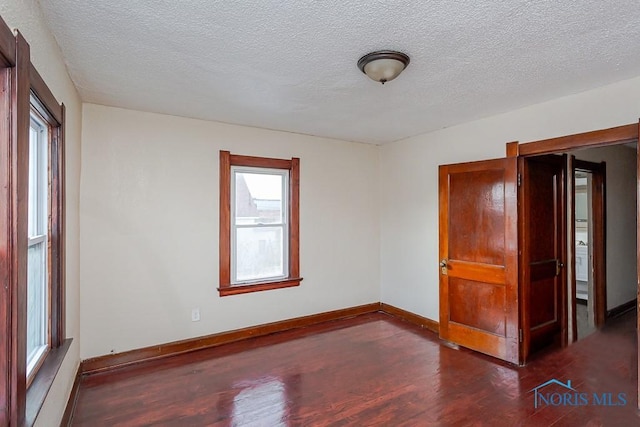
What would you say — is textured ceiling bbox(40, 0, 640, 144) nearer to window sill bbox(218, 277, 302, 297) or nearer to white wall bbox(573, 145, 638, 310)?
window sill bbox(218, 277, 302, 297)

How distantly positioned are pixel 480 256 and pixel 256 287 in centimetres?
249

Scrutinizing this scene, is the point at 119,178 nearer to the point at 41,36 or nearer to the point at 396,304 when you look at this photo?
the point at 41,36

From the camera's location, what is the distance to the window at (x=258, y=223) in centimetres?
385

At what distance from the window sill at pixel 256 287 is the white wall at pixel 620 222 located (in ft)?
13.7

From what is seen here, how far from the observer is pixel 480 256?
11.5 ft

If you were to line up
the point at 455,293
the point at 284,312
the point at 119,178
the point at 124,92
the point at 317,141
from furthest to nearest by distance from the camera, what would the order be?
the point at 317,141, the point at 284,312, the point at 455,293, the point at 119,178, the point at 124,92

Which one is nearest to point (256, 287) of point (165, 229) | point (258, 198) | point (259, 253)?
point (259, 253)

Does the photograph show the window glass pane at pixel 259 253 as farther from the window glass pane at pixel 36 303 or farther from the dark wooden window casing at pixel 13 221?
the dark wooden window casing at pixel 13 221

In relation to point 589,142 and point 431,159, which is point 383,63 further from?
point 431,159

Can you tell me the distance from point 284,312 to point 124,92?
2.91m

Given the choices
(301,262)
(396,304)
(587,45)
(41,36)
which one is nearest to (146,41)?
(41,36)

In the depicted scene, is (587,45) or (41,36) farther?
(587,45)

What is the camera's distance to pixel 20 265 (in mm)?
1377

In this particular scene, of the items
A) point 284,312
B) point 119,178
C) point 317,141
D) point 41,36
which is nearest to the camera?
point 41,36
